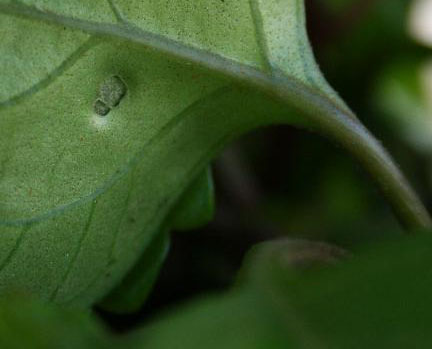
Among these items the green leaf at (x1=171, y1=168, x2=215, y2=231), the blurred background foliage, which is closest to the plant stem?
the green leaf at (x1=171, y1=168, x2=215, y2=231)

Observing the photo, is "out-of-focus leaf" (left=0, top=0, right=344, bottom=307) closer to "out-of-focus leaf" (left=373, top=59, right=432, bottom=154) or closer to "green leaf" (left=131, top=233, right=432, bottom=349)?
"green leaf" (left=131, top=233, right=432, bottom=349)

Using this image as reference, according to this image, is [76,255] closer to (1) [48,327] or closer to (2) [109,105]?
(2) [109,105]

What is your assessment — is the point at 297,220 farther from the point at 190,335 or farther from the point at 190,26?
the point at 190,335

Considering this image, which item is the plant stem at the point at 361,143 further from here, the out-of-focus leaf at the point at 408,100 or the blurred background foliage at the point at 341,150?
the out-of-focus leaf at the point at 408,100

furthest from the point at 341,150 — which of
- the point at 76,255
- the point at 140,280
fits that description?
the point at 76,255

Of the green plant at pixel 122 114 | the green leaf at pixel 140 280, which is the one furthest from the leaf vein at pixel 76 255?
the green leaf at pixel 140 280

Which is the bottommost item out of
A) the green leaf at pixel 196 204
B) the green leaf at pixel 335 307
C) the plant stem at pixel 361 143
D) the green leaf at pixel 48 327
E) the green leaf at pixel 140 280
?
the green leaf at pixel 140 280
